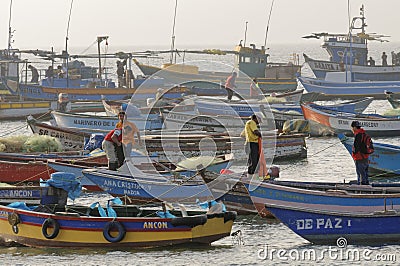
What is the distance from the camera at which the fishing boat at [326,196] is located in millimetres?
19203

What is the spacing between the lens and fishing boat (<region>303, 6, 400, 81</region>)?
203 feet

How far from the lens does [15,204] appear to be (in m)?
19.2

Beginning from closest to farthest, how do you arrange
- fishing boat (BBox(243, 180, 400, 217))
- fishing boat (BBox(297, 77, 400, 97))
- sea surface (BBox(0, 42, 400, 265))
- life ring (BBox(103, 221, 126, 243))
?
1. sea surface (BBox(0, 42, 400, 265))
2. life ring (BBox(103, 221, 126, 243))
3. fishing boat (BBox(243, 180, 400, 217))
4. fishing boat (BBox(297, 77, 400, 97))

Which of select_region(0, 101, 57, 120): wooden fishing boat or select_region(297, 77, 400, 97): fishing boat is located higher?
select_region(297, 77, 400, 97): fishing boat

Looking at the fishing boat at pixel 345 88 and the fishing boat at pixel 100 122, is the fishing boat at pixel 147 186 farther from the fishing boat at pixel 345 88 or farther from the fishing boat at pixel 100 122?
the fishing boat at pixel 345 88

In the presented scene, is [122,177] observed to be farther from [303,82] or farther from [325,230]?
[303,82]

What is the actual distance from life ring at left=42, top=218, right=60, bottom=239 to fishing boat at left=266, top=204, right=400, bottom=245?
3.94m

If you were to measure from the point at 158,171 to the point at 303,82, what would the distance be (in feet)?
113

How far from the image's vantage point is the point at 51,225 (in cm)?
1834

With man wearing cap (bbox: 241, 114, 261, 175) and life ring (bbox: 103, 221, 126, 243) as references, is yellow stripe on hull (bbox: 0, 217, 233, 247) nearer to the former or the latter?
life ring (bbox: 103, 221, 126, 243)

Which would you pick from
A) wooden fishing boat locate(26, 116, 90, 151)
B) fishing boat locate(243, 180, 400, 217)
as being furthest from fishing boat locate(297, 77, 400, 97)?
fishing boat locate(243, 180, 400, 217)

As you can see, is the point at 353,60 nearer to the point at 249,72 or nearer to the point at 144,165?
the point at 249,72

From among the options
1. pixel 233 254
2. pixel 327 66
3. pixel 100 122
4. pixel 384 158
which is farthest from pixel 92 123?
pixel 327 66

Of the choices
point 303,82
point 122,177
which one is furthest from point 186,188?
point 303,82
